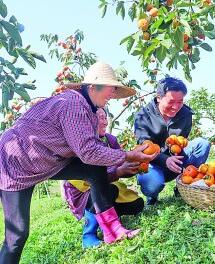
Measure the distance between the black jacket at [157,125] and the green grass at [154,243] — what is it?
560 mm

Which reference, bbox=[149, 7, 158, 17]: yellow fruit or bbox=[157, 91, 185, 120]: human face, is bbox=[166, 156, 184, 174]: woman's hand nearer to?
bbox=[157, 91, 185, 120]: human face

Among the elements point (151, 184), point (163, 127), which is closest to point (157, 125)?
point (163, 127)

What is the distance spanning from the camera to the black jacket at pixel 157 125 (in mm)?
3961

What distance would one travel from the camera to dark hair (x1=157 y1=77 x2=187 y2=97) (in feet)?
12.2

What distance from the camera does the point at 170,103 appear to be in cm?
378

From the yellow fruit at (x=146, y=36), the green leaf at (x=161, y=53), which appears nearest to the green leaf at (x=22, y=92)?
the green leaf at (x=161, y=53)

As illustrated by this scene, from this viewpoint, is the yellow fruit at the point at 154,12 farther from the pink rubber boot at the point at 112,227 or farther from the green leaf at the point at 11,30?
the pink rubber boot at the point at 112,227

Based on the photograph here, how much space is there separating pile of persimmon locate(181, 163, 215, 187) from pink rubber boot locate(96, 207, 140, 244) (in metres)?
0.60

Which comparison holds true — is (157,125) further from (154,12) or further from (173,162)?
(154,12)

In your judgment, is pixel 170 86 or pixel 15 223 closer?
pixel 15 223

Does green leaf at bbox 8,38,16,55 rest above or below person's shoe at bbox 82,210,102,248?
above

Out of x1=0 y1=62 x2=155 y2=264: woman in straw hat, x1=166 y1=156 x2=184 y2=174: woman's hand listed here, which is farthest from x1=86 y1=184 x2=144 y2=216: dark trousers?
x1=0 y1=62 x2=155 y2=264: woman in straw hat

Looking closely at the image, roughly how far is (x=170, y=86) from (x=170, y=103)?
15 cm

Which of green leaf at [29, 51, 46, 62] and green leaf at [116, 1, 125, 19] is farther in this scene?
green leaf at [116, 1, 125, 19]
